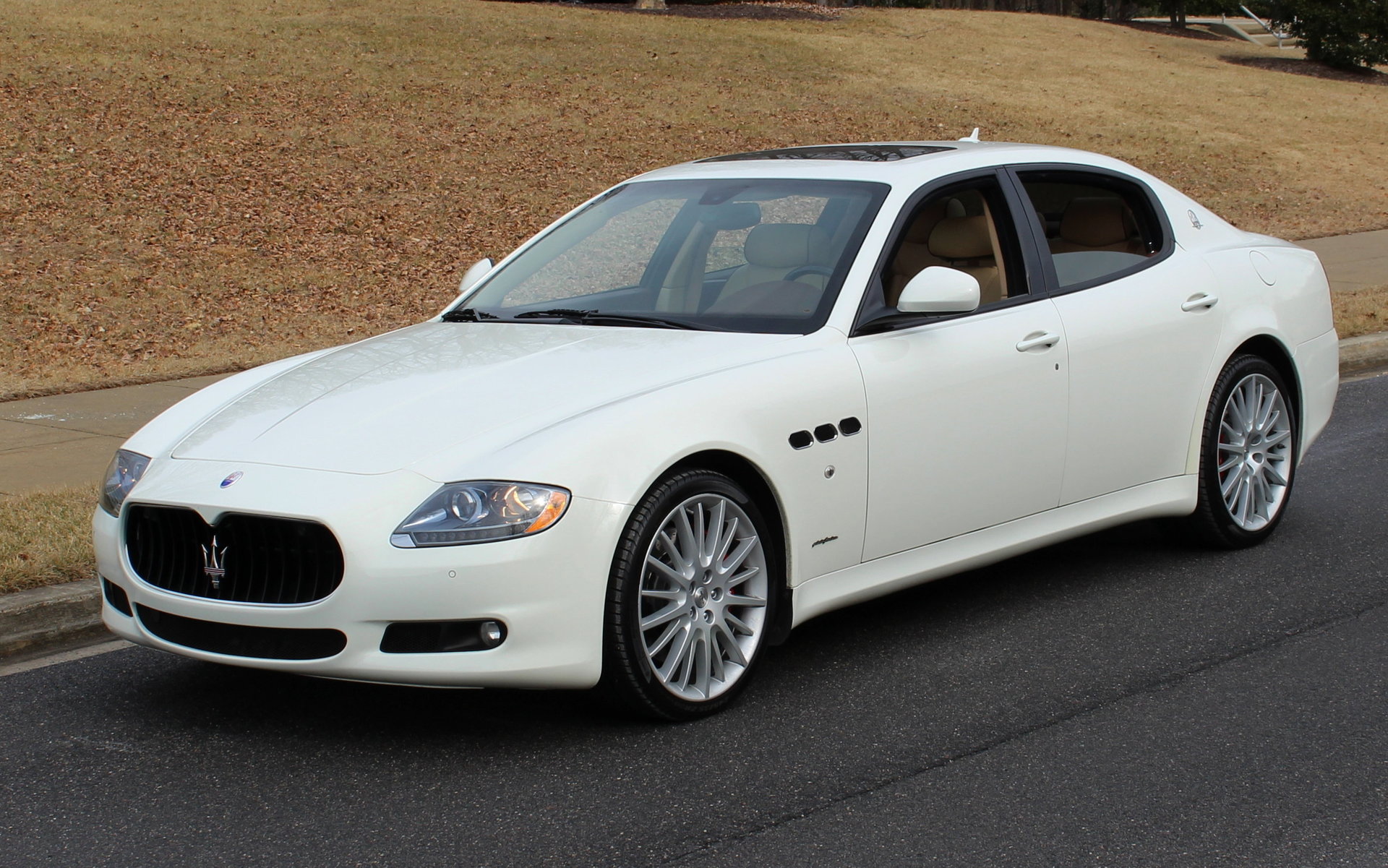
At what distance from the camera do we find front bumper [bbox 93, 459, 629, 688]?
396 centimetres

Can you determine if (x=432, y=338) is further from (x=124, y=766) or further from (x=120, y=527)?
(x=124, y=766)

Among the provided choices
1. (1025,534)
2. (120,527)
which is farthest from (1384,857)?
(120,527)

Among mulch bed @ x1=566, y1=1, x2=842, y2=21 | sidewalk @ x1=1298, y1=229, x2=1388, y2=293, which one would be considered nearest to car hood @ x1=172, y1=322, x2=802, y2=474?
sidewalk @ x1=1298, y1=229, x2=1388, y2=293

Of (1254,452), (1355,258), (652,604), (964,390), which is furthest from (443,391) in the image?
(1355,258)

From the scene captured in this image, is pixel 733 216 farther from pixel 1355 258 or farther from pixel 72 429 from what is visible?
pixel 1355 258

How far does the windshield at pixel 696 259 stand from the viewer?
5086 millimetres

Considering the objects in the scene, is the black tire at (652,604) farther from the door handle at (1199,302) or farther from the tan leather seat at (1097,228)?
the door handle at (1199,302)

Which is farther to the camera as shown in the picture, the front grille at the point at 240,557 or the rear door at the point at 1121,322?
the rear door at the point at 1121,322

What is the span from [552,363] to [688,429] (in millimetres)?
589

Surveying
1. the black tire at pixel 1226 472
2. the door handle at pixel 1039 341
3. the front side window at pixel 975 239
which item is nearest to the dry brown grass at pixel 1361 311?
the black tire at pixel 1226 472

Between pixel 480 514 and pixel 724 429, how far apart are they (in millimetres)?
796

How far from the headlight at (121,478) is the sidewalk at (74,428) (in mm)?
2731

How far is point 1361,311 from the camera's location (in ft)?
39.6

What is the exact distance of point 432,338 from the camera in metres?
5.30
